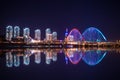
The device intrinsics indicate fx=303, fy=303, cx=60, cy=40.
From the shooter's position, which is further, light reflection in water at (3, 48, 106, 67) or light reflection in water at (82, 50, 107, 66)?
light reflection in water at (82, 50, 107, 66)

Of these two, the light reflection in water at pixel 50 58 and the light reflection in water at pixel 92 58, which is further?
the light reflection in water at pixel 92 58

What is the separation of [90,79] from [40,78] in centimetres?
179

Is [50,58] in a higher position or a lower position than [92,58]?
higher

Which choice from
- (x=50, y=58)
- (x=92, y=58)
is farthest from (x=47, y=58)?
(x=92, y=58)

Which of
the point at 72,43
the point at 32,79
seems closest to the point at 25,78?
the point at 32,79

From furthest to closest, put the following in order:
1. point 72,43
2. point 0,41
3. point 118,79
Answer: point 72,43
point 0,41
point 118,79

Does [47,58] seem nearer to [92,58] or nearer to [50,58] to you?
[50,58]

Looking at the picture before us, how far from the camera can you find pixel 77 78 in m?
10.9

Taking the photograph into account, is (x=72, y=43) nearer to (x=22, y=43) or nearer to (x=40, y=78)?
(x=22, y=43)

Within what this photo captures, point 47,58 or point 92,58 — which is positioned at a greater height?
point 47,58

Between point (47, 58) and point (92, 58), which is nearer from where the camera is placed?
point (47, 58)

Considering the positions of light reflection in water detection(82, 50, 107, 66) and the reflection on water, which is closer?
the reflection on water

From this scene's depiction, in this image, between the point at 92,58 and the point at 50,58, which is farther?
the point at 92,58

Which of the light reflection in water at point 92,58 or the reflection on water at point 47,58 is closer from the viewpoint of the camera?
the reflection on water at point 47,58
